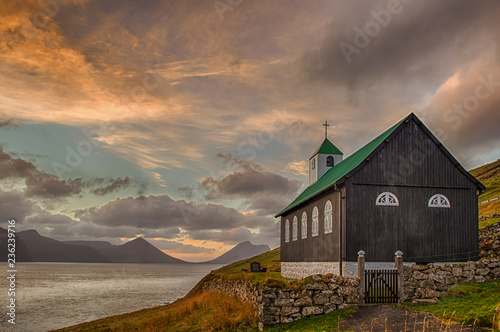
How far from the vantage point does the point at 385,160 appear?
26250mm

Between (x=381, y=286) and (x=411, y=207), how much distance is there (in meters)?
7.93

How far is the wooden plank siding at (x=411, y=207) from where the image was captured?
82.6ft

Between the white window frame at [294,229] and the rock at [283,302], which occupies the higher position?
the white window frame at [294,229]

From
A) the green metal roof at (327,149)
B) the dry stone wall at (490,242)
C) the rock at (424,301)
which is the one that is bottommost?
the rock at (424,301)

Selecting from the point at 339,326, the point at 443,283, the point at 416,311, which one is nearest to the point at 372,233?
the point at 443,283

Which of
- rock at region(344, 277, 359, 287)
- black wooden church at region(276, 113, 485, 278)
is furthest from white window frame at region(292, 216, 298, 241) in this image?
rock at region(344, 277, 359, 287)

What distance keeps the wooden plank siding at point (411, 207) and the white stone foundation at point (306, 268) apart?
2.10 meters

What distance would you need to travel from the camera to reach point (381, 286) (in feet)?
64.0

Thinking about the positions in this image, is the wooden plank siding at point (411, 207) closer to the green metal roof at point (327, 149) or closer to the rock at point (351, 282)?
the rock at point (351, 282)

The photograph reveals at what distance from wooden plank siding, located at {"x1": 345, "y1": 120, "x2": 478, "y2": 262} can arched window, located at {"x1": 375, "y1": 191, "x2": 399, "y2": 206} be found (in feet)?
0.74

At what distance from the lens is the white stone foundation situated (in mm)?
26331

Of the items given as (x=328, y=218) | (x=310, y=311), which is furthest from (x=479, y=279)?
(x=328, y=218)

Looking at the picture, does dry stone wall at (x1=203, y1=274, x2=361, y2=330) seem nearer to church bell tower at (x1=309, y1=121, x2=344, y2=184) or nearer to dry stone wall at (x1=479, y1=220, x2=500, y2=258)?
dry stone wall at (x1=479, y1=220, x2=500, y2=258)

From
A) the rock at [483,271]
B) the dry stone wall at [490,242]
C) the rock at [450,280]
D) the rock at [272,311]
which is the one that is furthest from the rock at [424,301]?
the dry stone wall at [490,242]
